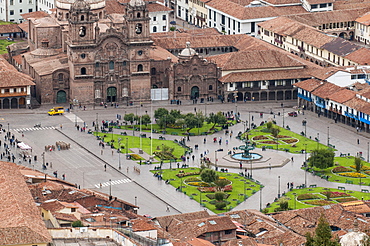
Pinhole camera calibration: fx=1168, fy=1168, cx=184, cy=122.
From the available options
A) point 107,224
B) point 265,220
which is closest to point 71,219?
point 107,224

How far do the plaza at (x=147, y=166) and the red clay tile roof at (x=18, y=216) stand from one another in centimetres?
2845

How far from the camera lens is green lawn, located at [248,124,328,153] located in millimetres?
182375

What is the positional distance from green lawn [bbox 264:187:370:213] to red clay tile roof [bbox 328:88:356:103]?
125ft

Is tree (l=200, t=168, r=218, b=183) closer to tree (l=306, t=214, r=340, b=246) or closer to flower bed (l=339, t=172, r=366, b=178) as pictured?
flower bed (l=339, t=172, r=366, b=178)

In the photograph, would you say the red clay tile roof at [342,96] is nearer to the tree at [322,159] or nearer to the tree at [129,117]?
the tree at [322,159]

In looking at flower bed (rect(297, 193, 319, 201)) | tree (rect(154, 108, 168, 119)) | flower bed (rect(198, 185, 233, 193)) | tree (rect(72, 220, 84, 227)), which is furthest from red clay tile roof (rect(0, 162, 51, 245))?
tree (rect(154, 108, 168, 119))

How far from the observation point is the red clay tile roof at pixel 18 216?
105500mm

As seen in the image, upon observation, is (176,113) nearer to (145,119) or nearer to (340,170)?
(145,119)

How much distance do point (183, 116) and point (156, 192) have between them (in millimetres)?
36752

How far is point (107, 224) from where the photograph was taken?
122250mm

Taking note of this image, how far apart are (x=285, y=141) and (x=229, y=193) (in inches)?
1163

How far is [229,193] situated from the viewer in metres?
159

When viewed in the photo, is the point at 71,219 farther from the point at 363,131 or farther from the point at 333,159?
the point at 363,131

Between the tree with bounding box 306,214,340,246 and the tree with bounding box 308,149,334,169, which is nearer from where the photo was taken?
the tree with bounding box 306,214,340,246
